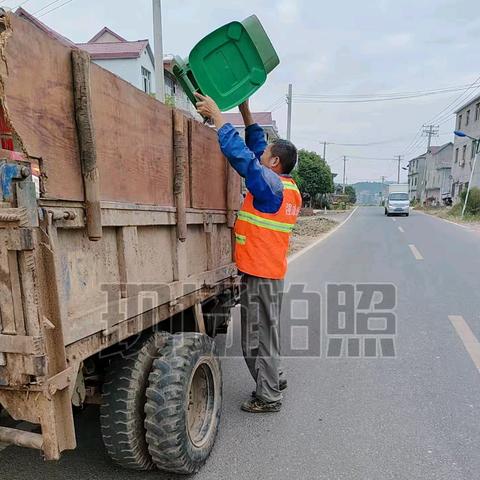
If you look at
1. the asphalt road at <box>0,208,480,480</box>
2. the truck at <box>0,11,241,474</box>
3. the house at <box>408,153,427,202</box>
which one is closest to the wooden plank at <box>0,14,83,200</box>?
the truck at <box>0,11,241,474</box>

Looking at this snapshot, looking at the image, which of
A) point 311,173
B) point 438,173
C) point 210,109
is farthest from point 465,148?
point 210,109

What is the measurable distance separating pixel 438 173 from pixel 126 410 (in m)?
66.3

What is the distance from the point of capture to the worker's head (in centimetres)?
323

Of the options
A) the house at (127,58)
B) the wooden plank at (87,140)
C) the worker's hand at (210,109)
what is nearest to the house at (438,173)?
the house at (127,58)

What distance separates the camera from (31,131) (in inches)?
63.5

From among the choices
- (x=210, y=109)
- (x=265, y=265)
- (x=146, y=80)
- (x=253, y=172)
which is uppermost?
(x=146, y=80)

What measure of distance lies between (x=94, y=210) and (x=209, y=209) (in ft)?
4.84

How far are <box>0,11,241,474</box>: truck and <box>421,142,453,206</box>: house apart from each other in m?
56.3

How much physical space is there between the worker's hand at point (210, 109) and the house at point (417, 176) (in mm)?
76123

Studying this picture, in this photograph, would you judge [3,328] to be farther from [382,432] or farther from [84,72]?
[382,432]

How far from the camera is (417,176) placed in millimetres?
81312

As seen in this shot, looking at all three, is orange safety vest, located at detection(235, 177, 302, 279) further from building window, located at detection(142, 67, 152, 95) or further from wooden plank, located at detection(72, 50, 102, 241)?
building window, located at detection(142, 67, 152, 95)

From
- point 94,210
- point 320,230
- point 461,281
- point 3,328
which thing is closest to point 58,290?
point 3,328

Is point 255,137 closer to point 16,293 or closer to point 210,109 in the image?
point 210,109
